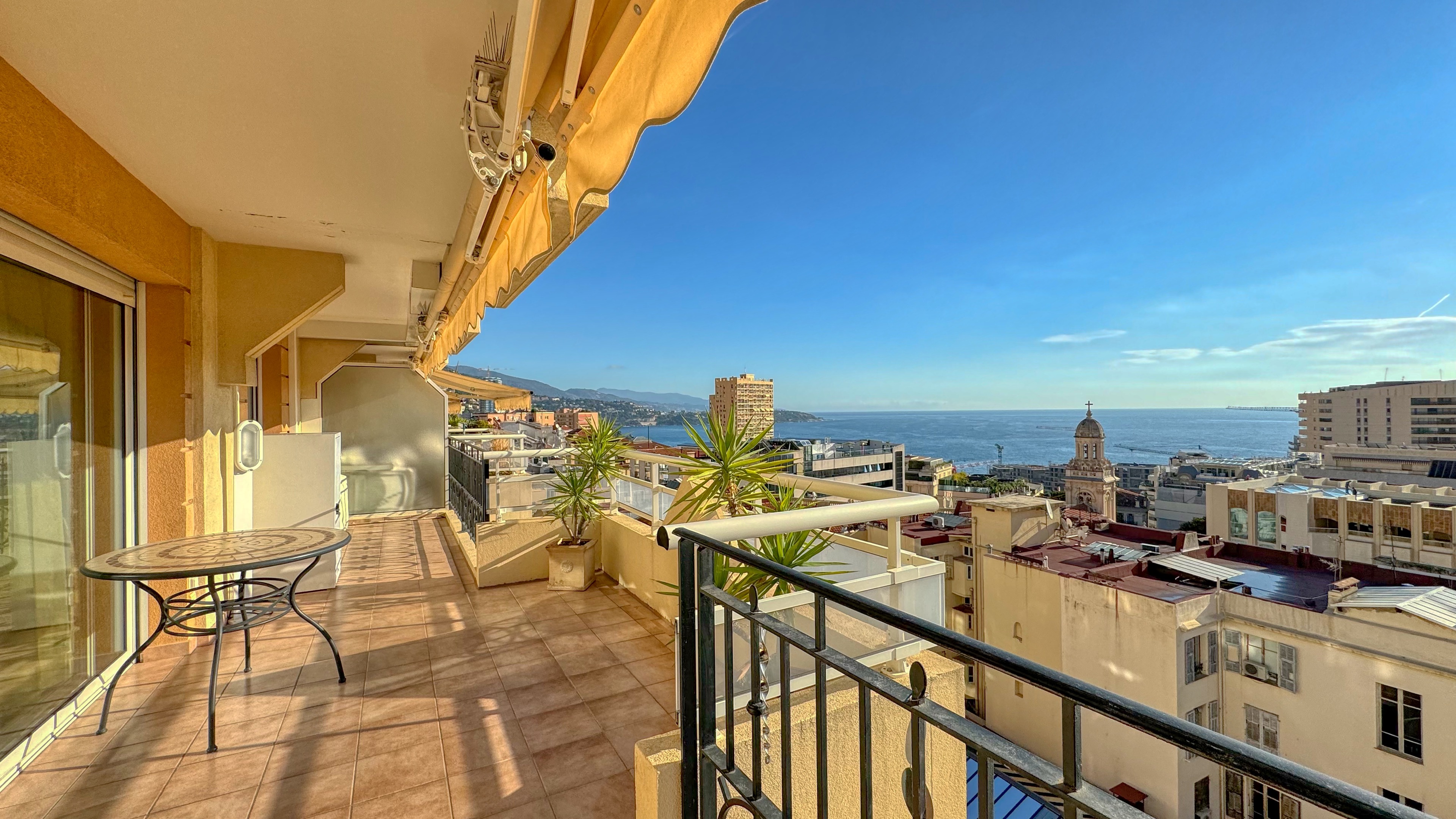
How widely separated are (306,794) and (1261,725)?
14417 millimetres

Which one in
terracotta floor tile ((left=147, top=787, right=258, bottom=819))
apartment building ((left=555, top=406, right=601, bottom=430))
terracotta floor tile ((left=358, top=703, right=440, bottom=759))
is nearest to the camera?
terracotta floor tile ((left=147, top=787, right=258, bottom=819))

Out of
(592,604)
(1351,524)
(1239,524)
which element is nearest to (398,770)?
(592,604)

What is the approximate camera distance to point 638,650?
10.9 ft

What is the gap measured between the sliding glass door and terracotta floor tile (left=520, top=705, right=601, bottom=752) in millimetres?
2032

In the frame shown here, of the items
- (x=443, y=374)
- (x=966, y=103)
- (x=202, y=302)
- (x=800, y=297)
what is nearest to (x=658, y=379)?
(x=800, y=297)

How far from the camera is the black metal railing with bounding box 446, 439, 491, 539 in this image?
543cm

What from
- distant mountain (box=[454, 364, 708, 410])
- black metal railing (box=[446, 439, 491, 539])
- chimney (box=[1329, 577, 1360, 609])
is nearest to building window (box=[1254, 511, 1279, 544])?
chimney (box=[1329, 577, 1360, 609])

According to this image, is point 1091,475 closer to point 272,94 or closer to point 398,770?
point 398,770

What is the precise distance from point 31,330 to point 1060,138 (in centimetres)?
4532

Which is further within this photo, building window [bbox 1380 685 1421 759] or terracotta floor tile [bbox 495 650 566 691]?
building window [bbox 1380 685 1421 759]

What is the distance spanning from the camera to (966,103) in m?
Answer: 27.3

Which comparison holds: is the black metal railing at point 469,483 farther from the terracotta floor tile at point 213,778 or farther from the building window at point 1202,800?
the building window at point 1202,800

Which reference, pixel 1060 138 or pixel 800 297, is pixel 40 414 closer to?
pixel 1060 138

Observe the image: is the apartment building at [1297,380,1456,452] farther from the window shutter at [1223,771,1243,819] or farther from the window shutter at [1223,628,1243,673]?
the window shutter at [1223,771,1243,819]
